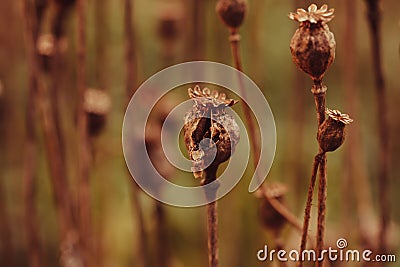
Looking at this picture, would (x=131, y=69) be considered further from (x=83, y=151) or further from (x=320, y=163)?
(x=320, y=163)

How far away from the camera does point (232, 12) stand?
45 centimetres

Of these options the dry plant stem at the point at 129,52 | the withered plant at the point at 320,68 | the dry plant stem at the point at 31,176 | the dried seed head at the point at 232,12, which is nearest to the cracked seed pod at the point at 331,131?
the withered plant at the point at 320,68

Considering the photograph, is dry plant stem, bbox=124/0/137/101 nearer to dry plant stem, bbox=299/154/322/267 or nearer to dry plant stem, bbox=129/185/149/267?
dry plant stem, bbox=129/185/149/267

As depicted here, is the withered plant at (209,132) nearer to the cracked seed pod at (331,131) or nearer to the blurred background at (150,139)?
the cracked seed pod at (331,131)

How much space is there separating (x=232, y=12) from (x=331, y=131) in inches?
5.4

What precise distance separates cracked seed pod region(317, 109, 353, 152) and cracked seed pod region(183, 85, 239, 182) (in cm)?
4

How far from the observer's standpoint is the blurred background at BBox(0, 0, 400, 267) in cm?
61

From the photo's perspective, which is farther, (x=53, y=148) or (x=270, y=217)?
(x=53, y=148)

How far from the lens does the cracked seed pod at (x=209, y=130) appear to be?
344 millimetres

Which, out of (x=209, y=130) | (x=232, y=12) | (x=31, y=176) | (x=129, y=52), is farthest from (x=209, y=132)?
(x=31, y=176)

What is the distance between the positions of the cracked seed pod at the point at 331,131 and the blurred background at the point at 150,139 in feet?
0.56

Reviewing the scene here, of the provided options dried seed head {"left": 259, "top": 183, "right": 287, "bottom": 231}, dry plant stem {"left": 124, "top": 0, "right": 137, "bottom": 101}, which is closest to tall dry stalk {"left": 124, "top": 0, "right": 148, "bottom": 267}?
dry plant stem {"left": 124, "top": 0, "right": 137, "bottom": 101}

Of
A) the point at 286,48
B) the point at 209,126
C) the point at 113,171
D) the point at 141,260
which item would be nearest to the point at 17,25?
the point at 113,171

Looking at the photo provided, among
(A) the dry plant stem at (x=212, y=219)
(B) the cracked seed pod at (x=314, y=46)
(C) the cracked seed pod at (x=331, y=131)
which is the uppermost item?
(B) the cracked seed pod at (x=314, y=46)
